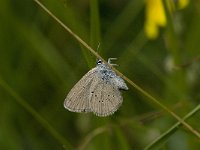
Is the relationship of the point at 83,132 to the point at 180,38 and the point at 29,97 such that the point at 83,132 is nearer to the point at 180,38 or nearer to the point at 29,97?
the point at 29,97

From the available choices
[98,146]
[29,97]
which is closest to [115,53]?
[29,97]

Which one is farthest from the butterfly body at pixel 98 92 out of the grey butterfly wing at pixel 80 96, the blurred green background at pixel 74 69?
the blurred green background at pixel 74 69

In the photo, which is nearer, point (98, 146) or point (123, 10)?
point (98, 146)

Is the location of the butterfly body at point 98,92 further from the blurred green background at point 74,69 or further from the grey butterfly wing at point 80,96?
the blurred green background at point 74,69

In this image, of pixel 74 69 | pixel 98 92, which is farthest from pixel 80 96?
pixel 74 69

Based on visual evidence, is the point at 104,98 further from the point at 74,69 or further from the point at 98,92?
the point at 74,69

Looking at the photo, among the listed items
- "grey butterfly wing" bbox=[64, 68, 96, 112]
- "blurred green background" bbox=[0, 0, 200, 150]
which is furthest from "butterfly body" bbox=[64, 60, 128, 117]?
"blurred green background" bbox=[0, 0, 200, 150]

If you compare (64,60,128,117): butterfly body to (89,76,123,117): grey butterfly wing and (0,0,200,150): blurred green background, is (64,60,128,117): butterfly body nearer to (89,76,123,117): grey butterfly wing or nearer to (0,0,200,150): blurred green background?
(89,76,123,117): grey butterfly wing
